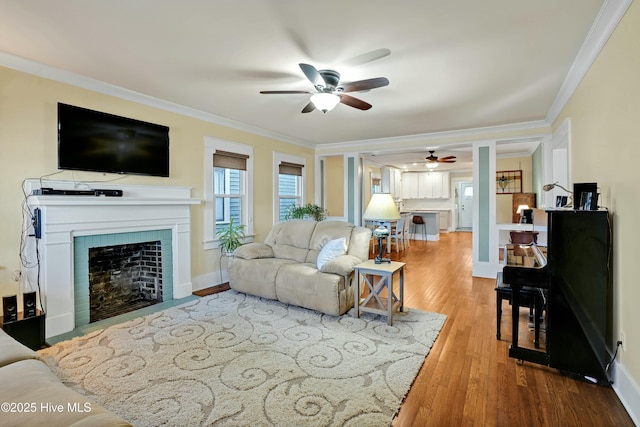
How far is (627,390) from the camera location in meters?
1.90

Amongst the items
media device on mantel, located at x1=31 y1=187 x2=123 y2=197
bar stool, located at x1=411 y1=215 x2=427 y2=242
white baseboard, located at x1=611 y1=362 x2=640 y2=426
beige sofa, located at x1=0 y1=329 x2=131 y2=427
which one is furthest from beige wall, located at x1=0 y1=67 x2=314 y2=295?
bar stool, located at x1=411 y1=215 x2=427 y2=242

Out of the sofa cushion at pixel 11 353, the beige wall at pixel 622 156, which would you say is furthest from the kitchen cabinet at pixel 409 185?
the sofa cushion at pixel 11 353

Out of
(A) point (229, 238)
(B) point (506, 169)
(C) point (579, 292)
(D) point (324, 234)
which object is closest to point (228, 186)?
(A) point (229, 238)

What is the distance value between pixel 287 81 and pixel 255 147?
2.30 meters

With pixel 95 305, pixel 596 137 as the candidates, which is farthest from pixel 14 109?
pixel 596 137

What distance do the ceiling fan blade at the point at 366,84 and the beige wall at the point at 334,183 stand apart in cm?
522

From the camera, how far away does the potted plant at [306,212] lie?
6.19 metres

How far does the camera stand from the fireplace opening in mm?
3525

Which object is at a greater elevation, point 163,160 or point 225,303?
point 163,160

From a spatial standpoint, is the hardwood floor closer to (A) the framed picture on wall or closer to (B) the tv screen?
(B) the tv screen

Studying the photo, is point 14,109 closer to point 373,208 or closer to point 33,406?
point 33,406

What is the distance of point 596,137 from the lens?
254cm

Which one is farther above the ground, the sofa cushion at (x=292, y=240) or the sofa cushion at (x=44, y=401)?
the sofa cushion at (x=292, y=240)

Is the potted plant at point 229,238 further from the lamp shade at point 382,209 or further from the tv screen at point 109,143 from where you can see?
the lamp shade at point 382,209
